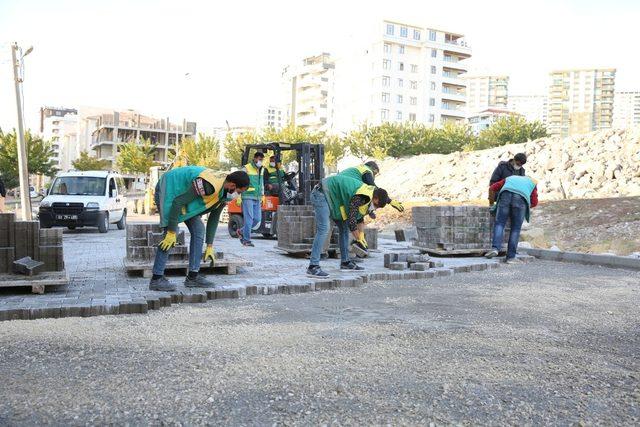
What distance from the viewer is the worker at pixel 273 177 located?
1454 centimetres

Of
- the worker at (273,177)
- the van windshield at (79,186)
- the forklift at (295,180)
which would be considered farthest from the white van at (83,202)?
the worker at (273,177)

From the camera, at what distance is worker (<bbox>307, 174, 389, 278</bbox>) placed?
833 cm

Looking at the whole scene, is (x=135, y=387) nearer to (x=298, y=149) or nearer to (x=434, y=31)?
(x=298, y=149)

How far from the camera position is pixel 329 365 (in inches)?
161

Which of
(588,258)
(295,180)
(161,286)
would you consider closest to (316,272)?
(161,286)

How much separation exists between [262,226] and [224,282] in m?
7.70

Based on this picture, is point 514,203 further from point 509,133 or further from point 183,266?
point 509,133

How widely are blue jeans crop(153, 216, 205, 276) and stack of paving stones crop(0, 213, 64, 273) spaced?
43.0 inches

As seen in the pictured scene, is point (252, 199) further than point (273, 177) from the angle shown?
No

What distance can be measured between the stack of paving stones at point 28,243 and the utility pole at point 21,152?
15504mm

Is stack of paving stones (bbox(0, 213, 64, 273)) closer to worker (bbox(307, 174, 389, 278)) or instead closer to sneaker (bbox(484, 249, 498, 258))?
worker (bbox(307, 174, 389, 278))

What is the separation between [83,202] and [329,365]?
51.7 ft

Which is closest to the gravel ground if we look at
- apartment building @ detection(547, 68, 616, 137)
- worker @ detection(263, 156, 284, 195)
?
worker @ detection(263, 156, 284, 195)

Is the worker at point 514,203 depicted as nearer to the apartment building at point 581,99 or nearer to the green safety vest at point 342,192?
the green safety vest at point 342,192
